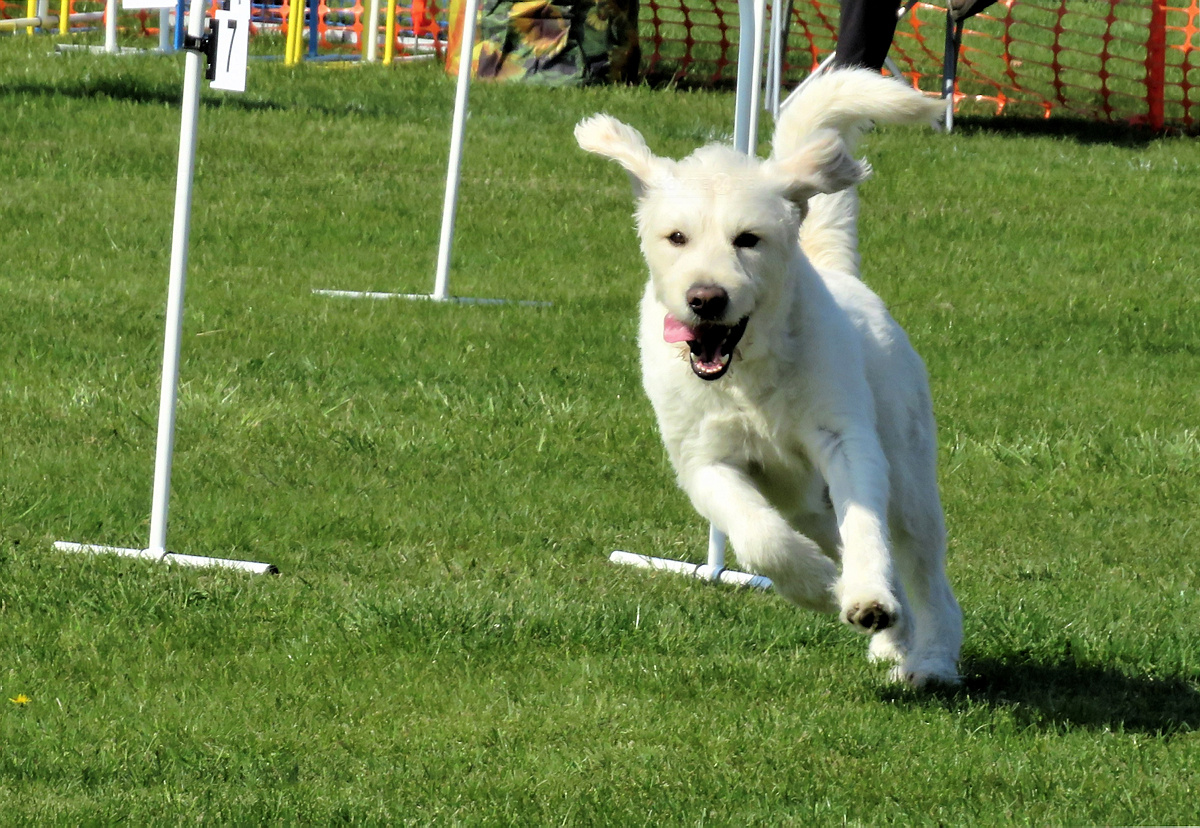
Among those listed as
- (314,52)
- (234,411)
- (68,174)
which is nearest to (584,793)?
(234,411)

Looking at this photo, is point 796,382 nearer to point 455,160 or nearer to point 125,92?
point 455,160

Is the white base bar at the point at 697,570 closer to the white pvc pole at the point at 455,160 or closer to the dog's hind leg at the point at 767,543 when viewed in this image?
the dog's hind leg at the point at 767,543

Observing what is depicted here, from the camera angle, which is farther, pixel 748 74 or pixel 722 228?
pixel 748 74

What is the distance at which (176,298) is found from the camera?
6086mm

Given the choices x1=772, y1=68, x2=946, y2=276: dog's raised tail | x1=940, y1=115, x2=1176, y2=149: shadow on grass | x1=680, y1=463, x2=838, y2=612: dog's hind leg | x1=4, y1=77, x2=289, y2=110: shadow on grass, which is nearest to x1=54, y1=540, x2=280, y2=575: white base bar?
x1=680, y1=463, x2=838, y2=612: dog's hind leg

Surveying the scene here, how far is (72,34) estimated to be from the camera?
2017cm

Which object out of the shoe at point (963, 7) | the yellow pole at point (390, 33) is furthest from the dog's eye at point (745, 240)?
the yellow pole at point (390, 33)

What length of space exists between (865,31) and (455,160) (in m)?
3.45

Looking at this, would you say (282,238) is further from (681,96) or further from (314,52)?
(314,52)

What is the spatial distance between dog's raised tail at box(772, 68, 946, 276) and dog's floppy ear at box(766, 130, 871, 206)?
221 mm

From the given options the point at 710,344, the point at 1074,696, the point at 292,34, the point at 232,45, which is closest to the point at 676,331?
the point at 710,344

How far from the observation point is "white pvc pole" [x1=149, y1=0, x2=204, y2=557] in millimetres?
5973

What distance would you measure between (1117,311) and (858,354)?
22.1ft

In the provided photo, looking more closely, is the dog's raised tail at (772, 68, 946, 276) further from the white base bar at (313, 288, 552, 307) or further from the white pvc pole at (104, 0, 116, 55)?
the white pvc pole at (104, 0, 116, 55)
